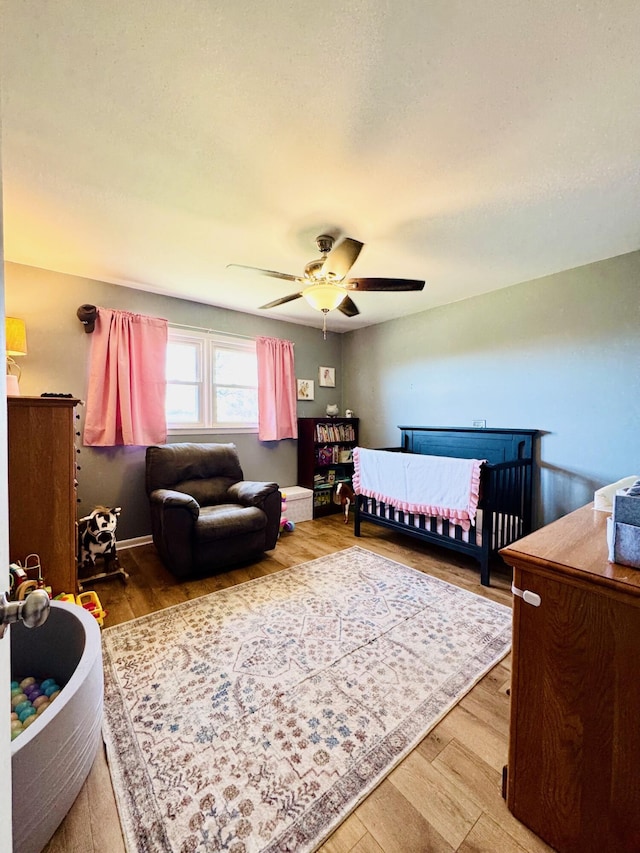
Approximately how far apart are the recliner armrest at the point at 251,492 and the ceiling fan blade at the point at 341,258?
1.78 m

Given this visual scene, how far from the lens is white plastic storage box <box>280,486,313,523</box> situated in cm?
390

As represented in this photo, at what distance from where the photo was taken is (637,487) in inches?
41.3

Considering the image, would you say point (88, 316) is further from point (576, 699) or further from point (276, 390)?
point (576, 699)

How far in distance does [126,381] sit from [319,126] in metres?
2.54

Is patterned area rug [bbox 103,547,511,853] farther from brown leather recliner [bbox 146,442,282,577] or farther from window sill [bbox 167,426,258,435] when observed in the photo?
window sill [bbox 167,426,258,435]

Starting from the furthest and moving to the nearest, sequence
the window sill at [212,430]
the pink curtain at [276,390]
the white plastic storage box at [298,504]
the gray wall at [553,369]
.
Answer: the pink curtain at [276,390] < the white plastic storage box at [298,504] < the window sill at [212,430] < the gray wall at [553,369]

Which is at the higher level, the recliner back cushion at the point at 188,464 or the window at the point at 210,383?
the window at the point at 210,383

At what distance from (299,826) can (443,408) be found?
3370 mm

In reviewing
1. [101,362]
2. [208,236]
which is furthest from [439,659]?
[101,362]

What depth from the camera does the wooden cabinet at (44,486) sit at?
1765mm

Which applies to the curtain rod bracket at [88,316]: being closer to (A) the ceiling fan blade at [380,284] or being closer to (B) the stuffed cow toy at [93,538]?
(B) the stuffed cow toy at [93,538]

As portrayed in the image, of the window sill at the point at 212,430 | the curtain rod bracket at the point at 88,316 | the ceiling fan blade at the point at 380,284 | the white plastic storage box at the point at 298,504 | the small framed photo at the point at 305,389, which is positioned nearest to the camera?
the ceiling fan blade at the point at 380,284

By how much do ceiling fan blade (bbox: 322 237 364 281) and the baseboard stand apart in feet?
9.53

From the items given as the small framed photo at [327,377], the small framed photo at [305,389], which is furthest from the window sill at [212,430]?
the small framed photo at [327,377]
